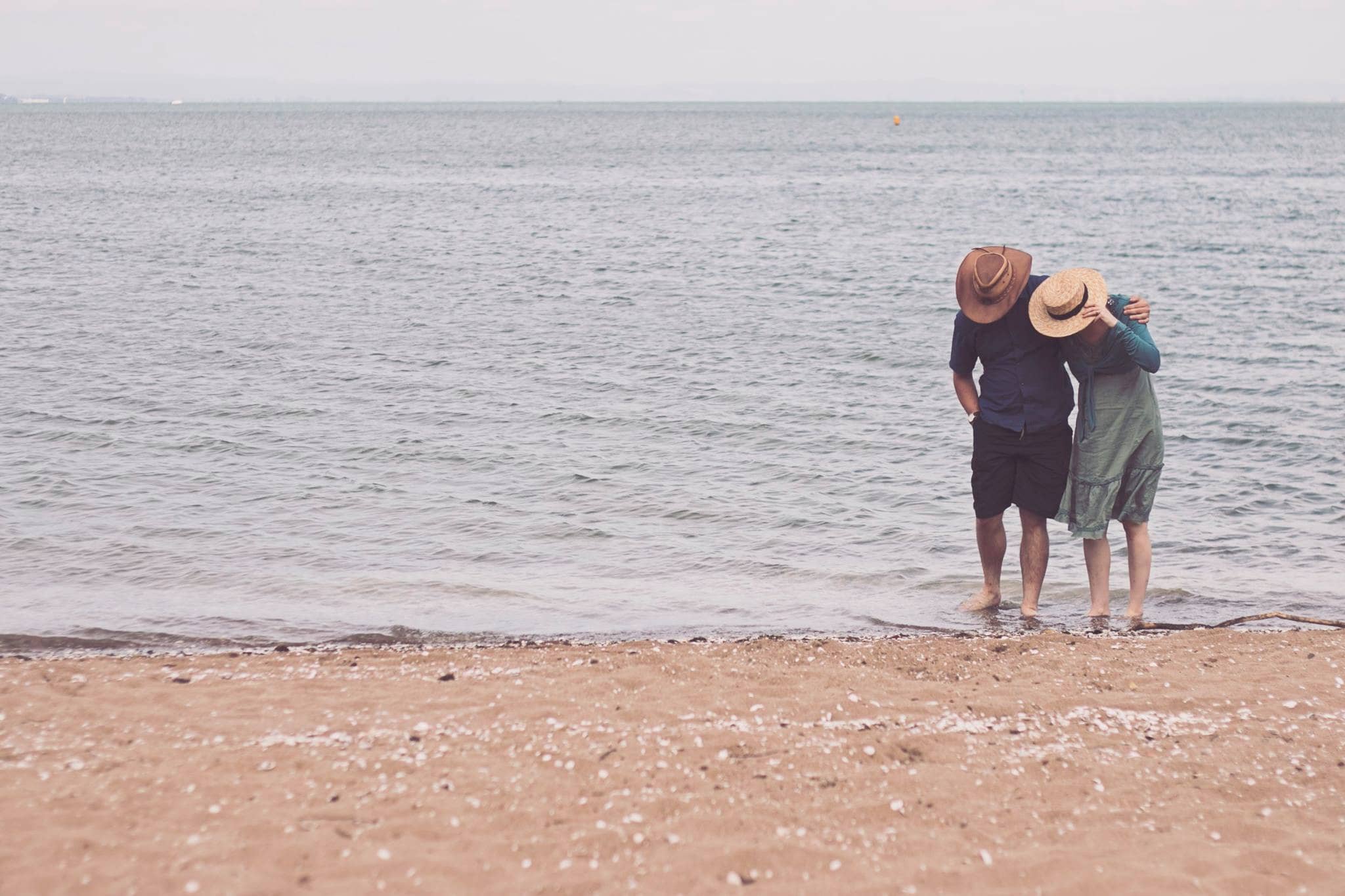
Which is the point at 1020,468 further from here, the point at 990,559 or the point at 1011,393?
the point at 990,559

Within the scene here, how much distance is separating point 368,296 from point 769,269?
926cm

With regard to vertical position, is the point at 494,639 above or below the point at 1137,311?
below

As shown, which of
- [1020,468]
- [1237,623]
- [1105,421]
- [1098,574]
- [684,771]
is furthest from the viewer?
[1237,623]

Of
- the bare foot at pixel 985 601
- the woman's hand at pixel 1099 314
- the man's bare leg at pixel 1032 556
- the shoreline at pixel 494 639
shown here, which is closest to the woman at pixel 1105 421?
the woman's hand at pixel 1099 314

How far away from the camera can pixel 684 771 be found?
4.86 m

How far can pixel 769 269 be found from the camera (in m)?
27.4

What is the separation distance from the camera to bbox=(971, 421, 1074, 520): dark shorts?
7004 mm

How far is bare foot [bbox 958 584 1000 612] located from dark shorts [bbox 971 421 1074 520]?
29.9 inches

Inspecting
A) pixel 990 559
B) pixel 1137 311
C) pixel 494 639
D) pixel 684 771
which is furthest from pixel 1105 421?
pixel 494 639

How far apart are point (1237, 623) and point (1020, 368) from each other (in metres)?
2.31

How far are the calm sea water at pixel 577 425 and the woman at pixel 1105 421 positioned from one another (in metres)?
0.98

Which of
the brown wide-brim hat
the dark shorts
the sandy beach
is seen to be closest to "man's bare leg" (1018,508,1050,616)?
the dark shorts

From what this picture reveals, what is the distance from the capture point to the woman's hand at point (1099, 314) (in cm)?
630

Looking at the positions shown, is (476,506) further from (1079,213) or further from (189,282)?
Result: (1079,213)
